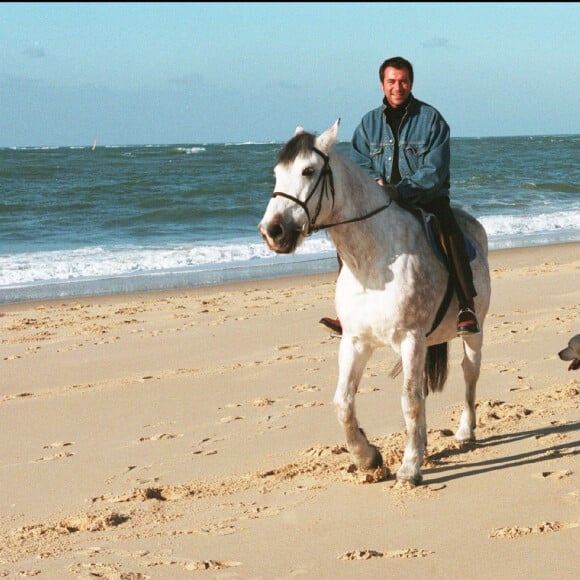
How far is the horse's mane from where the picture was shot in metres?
4.99

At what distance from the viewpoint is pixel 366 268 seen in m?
5.36

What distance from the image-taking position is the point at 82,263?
1716 cm

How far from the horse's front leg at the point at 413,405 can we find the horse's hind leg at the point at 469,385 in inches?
31.1

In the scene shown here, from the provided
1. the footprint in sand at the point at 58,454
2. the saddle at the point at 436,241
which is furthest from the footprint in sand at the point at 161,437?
the saddle at the point at 436,241

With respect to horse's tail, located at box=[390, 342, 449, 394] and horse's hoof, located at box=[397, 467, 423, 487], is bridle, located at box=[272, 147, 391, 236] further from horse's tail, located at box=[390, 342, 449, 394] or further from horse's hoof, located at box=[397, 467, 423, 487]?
horse's tail, located at box=[390, 342, 449, 394]

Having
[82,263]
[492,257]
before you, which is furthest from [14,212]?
[492,257]

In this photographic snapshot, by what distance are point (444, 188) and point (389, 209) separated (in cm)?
76

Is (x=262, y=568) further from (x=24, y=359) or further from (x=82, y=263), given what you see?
(x=82, y=263)

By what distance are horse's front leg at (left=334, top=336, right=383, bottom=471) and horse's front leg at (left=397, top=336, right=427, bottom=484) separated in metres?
0.21

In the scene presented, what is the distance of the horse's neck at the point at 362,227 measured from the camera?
5301mm

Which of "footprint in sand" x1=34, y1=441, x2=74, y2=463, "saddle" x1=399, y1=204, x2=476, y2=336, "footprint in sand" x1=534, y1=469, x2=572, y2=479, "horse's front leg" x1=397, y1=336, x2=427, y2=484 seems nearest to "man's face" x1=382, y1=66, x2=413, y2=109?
"saddle" x1=399, y1=204, x2=476, y2=336

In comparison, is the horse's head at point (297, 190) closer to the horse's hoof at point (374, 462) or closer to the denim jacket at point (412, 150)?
the denim jacket at point (412, 150)

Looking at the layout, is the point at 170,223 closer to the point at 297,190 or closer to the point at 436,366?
the point at 436,366

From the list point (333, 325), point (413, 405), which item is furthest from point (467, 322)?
point (333, 325)
